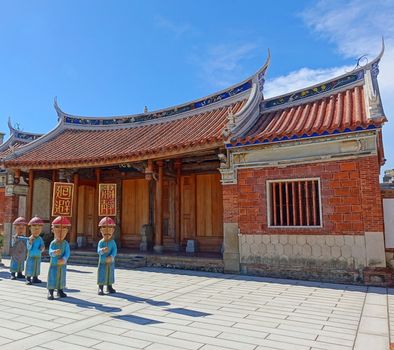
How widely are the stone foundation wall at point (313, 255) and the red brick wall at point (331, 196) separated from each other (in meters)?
0.15

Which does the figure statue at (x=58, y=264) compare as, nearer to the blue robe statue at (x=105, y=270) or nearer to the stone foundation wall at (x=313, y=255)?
the blue robe statue at (x=105, y=270)

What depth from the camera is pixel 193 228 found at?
10953mm

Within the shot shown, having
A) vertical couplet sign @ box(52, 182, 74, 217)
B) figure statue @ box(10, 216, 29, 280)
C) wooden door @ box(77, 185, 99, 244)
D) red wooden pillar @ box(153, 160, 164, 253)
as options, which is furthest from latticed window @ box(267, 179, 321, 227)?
wooden door @ box(77, 185, 99, 244)

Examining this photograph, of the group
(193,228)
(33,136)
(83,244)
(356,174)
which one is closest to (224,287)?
(356,174)

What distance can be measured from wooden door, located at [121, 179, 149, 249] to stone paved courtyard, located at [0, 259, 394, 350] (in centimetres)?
491

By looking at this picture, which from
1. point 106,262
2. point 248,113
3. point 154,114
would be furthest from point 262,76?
point 106,262

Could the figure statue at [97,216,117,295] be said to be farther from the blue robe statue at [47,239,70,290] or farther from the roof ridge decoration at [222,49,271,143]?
the roof ridge decoration at [222,49,271,143]

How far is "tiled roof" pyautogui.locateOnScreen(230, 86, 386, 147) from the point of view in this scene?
23.4ft

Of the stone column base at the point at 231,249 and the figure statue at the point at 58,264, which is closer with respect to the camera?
the figure statue at the point at 58,264

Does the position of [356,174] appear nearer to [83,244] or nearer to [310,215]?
[310,215]

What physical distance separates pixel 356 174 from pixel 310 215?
1.28 meters

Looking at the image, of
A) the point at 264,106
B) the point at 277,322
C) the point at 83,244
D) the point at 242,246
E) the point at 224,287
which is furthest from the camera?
the point at 83,244

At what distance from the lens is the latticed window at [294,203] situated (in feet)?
24.7

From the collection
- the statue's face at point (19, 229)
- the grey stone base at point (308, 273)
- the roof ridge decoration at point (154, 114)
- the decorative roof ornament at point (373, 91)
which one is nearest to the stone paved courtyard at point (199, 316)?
the grey stone base at point (308, 273)
